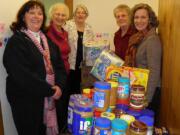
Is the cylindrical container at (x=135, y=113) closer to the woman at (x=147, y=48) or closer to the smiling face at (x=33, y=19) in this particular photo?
the woman at (x=147, y=48)

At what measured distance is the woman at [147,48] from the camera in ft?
5.23

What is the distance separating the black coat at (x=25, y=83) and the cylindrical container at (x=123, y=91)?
1.79 ft

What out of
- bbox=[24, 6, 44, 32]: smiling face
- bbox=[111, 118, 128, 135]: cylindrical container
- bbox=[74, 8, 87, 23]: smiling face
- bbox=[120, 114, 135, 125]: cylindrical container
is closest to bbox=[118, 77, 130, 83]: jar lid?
bbox=[120, 114, 135, 125]: cylindrical container

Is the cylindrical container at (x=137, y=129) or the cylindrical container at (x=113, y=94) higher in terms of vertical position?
the cylindrical container at (x=113, y=94)

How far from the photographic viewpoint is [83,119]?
1179mm

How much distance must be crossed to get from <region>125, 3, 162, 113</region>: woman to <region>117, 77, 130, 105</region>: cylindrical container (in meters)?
0.26

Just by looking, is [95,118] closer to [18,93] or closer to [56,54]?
[18,93]

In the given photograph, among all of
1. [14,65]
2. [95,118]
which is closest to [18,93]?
[14,65]

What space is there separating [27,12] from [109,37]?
6.65 ft

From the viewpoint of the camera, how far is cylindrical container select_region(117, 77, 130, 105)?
1.37 m

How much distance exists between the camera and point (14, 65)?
164cm

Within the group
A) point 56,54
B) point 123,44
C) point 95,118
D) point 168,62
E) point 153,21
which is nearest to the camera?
point 95,118

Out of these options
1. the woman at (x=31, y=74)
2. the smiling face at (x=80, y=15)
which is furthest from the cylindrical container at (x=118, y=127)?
the smiling face at (x=80, y=15)

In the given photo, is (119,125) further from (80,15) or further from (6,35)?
(80,15)
